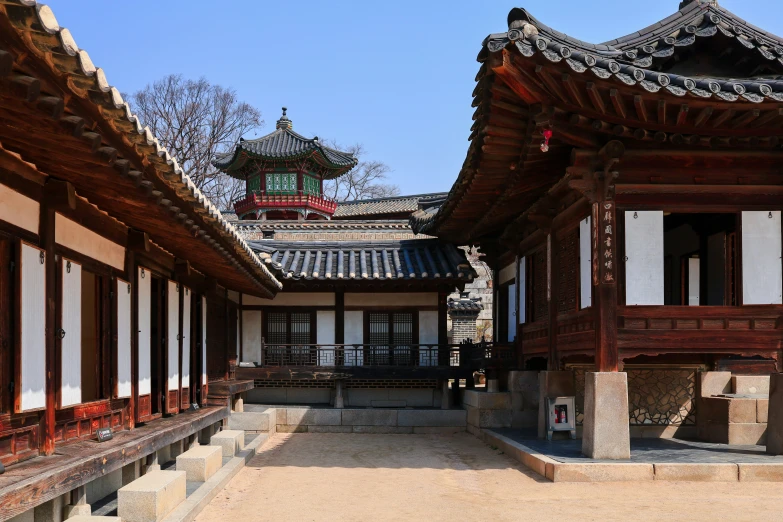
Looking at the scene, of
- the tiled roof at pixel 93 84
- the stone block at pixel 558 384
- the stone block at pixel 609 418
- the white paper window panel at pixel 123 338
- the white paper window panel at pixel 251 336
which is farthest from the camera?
the white paper window panel at pixel 251 336

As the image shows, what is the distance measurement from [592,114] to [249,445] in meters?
8.30

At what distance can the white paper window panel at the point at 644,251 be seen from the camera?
11234 millimetres

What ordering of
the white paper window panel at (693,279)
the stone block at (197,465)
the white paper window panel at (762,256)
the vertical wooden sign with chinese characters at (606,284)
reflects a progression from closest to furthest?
the stone block at (197,465), the vertical wooden sign with chinese characters at (606,284), the white paper window panel at (762,256), the white paper window panel at (693,279)

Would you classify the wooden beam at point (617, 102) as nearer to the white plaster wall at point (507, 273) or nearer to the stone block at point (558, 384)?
the stone block at point (558, 384)

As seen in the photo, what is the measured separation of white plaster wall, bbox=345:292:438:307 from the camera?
2009 cm

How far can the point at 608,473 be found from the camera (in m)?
10.1

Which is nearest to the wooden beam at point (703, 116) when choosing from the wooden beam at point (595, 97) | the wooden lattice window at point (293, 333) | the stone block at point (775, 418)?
the wooden beam at point (595, 97)

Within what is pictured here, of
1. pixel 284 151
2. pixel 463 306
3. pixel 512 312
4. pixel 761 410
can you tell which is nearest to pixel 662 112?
pixel 761 410

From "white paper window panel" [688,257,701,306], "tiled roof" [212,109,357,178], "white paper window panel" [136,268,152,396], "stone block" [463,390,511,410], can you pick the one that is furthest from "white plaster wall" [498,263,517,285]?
"tiled roof" [212,109,357,178]

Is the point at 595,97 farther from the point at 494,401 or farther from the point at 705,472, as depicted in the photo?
the point at 494,401

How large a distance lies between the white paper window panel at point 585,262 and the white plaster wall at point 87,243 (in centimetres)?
643

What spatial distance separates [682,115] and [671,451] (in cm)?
500

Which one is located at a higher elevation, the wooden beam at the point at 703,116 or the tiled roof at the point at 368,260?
the wooden beam at the point at 703,116

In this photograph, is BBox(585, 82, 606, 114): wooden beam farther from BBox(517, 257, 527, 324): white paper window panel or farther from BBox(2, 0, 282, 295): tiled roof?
BBox(517, 257, 527, 324): white paper window panel
